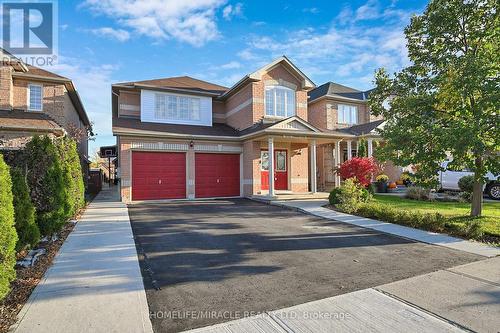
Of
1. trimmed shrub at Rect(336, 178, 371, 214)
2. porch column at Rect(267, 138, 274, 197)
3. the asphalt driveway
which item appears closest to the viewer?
the asphalt driveway

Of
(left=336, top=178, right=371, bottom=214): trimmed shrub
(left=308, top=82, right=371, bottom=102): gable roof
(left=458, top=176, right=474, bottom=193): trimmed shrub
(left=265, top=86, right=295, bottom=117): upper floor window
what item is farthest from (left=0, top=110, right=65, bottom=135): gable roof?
(left=458, top=176, right=474, bottom=193): trimmed shrub

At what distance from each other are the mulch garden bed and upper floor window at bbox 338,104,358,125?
20983 mm

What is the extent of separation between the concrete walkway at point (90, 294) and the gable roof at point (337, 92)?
2010 cm

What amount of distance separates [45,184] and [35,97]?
1230 cm

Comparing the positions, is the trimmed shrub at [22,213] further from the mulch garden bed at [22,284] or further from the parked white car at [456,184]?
the parked white car at [456,184]

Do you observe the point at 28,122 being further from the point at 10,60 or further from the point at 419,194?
the point at 419,194

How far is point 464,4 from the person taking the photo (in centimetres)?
867

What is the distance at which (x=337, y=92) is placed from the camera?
24141 mm

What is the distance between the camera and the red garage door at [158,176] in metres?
15.7

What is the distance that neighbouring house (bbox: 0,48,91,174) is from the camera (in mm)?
14422

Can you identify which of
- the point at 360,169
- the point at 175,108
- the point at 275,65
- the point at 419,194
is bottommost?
the point at 419,194

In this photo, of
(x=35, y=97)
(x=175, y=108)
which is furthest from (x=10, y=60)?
(x=175, y=108)

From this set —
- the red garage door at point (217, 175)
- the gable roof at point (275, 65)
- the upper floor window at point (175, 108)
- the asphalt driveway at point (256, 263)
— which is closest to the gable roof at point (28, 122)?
the upper floor window at point (175, 108)

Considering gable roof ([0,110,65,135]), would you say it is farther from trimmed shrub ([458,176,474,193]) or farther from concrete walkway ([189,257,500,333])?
trimmed shrub ([458,176,474,193])
